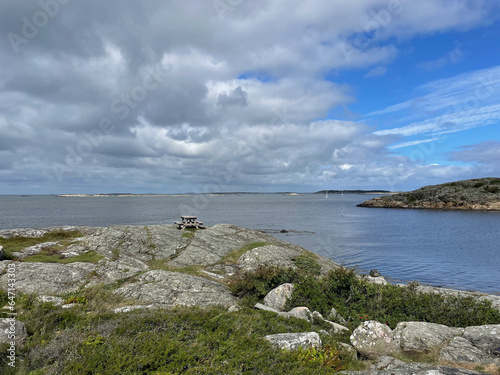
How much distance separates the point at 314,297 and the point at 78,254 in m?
19.7

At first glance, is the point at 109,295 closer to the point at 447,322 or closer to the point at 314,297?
the point at 314,297

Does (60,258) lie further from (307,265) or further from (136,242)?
(307,265)

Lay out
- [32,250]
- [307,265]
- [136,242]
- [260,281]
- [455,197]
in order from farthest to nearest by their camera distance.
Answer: [455,197]
[136,242]
[307,265]
[32,250]
[260,281]

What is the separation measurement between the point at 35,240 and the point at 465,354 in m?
34.3

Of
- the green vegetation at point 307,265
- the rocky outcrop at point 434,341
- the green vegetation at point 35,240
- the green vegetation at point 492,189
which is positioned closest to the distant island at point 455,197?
the green vegetation at point 492,189

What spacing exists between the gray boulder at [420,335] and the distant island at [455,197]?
153317mm

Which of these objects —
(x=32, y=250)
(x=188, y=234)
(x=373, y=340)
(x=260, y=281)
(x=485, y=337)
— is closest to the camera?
(x=485, y=337)

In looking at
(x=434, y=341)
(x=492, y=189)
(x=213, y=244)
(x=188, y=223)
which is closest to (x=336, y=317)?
(x=434, y=341)

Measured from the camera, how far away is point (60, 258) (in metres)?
22.5

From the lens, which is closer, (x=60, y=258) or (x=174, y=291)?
(x=174, y=291)

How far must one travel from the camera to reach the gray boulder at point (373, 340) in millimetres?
10531

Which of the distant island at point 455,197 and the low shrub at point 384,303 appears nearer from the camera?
the low shrub at point 384,303

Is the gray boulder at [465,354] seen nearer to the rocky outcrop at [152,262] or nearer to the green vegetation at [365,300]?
the green vegetation at [365,300]

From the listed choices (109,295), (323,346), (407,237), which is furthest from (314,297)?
(407,237)
